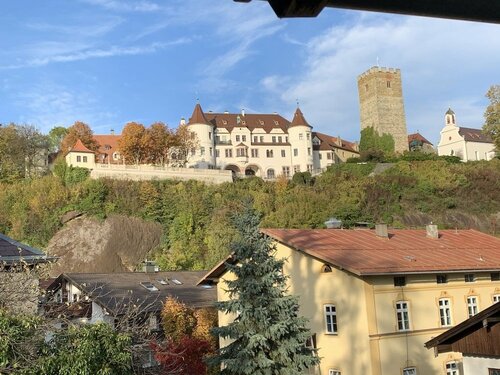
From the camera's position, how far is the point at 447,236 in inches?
1057

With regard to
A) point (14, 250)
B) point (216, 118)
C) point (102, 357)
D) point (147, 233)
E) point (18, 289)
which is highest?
point (216, 118)

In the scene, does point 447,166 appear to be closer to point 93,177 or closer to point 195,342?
point 93,177

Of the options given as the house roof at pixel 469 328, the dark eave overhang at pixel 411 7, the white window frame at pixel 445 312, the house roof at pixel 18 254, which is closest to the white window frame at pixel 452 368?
the white window frame at pixel 445 312

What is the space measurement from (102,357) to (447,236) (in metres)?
21.7

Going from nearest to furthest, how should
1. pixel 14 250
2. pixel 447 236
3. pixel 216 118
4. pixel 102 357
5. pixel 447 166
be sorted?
1. pixel 102 357
2. pixel 14 250
3. pixel 447 236
4. pixel 447 166
5. pixel 216 118

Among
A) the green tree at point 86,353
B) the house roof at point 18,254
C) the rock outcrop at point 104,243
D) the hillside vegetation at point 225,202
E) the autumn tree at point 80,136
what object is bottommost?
the green tree at point 86,353

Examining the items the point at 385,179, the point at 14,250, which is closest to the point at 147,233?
the point at 385,179

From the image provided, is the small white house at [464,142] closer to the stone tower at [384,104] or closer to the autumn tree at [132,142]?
the stone tower at [384,104]

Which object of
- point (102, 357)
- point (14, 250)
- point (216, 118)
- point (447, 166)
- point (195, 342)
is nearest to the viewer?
point (102, 357)

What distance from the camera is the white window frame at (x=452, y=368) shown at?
20203 millimetres

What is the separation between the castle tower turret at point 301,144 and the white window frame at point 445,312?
176ft

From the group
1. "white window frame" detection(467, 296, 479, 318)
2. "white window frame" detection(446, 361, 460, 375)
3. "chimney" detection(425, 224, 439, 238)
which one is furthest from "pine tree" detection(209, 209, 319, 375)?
"chimney" detection(425, 224, 439, 238)

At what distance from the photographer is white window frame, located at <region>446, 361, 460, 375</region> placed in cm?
2020

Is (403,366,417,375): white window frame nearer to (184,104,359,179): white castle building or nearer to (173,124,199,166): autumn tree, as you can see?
(173,124,199,166): autumn tree
